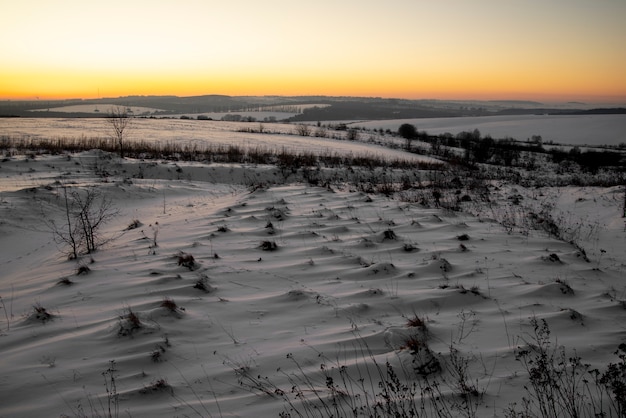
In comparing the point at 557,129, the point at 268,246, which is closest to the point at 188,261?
the point at 268,246

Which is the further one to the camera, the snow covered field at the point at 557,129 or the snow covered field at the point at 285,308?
the snow covered field at the point at 557,129

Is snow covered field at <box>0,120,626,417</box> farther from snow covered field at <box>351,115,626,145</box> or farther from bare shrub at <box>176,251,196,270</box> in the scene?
snow covered field at <box>351,115,626,145</box>

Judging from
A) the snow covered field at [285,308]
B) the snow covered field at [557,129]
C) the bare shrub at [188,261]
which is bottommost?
the snow covered field at [285,308]

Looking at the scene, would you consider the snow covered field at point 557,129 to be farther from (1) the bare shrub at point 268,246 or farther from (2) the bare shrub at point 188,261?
(2) the bare shrub at point 188,261

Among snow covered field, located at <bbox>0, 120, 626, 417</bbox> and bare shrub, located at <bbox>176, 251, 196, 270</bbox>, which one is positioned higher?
bare shrub, located at <bbox>176, 251, 196, 270</bbox>

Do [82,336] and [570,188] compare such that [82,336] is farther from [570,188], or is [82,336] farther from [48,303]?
[570,188]

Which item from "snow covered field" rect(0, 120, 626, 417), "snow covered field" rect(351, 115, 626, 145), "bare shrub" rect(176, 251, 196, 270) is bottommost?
"snow covered field" rect(0, 120, 626, 417)

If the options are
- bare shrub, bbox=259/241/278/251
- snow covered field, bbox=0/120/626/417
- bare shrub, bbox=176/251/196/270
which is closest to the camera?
snow covered field, bbox=0/120/626/417

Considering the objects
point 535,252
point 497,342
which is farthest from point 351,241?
point 497,342

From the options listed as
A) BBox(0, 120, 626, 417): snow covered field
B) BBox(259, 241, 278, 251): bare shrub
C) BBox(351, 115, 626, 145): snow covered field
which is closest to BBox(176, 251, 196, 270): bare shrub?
BBox(0, 120, 626, 417): snow covered field

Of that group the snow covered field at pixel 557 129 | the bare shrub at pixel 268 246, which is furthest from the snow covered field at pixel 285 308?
the snow covered field at pixel 557 129
